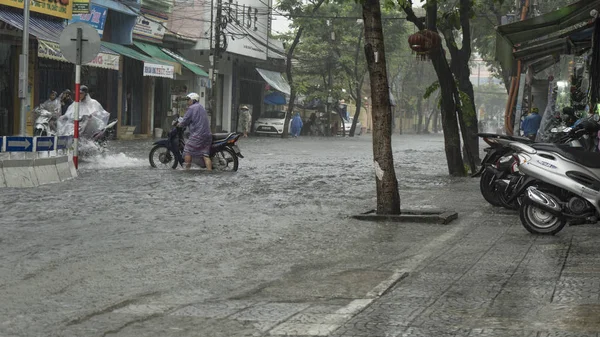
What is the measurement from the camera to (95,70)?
109ft

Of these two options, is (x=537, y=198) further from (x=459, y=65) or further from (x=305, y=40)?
(x=305, y=40)

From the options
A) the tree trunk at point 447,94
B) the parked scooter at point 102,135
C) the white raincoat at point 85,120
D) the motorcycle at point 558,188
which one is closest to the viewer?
the motorcycle at point 558,188

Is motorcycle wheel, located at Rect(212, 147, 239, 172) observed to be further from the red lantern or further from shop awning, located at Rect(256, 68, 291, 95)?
shop awning, located at Rect(256, 68, 291, 95)

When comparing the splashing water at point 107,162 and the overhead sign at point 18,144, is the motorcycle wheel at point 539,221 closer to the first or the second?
the overhead sign at point 18,144

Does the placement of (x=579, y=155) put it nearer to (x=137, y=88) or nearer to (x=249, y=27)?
(x=137, y=88)

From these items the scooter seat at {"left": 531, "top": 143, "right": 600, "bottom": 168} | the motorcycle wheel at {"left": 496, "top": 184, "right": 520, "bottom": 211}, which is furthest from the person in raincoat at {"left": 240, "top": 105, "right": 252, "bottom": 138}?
the scooter seat at {"left": 531, "top": 143, "right": 600, "bottom": 168}

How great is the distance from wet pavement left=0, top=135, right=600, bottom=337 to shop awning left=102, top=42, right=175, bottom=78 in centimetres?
1981

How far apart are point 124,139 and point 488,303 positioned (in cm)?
3004

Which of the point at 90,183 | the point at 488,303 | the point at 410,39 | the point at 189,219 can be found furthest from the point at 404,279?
the point at 410,39

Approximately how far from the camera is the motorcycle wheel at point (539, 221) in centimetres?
948

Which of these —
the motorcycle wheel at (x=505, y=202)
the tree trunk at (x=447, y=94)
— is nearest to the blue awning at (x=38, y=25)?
the tree trunk at (x=447, y=94)

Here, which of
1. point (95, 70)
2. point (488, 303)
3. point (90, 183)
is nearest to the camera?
point (488, 303)

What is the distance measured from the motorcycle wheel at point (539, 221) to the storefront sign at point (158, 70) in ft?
85.8

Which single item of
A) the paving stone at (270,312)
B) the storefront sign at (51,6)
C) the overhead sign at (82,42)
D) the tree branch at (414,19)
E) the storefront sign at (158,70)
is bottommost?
the paving stone at (270,312)
